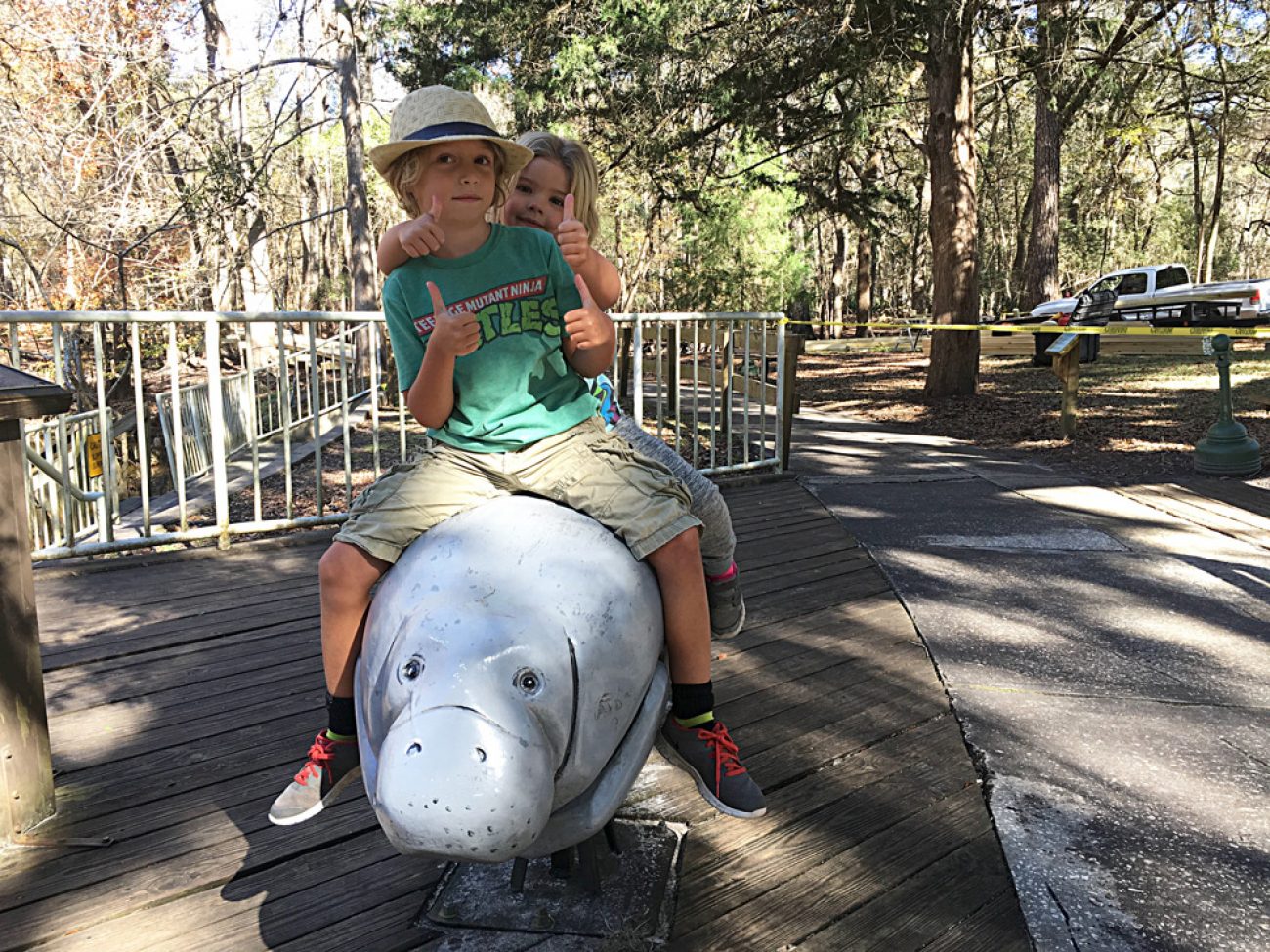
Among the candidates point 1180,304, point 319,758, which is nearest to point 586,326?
point 319,758

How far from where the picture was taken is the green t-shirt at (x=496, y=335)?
2262mm

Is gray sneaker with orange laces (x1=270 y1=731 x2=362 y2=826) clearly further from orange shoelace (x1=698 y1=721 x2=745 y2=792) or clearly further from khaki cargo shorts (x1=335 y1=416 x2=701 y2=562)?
orange shoelace (x1=698 y1=721 x2=745 y2=792)

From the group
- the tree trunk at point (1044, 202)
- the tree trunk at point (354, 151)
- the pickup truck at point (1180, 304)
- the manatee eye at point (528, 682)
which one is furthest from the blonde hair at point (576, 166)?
the pickup truck at point (1180, 304)

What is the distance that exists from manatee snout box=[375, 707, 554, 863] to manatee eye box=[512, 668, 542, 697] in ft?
0.26

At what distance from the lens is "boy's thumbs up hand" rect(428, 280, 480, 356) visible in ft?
6.74

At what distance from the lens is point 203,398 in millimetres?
13406

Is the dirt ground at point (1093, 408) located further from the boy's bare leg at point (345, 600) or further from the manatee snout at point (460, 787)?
the manatee snout at point (460, 787)

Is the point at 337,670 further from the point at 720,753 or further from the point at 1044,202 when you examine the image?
the point at 1044,202

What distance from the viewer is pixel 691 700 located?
2230 millimetres

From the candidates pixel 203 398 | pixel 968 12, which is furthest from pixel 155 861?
pixel 968 12

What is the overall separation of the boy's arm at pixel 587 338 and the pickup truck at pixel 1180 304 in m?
20.9

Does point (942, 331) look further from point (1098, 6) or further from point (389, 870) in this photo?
point (389, 870)

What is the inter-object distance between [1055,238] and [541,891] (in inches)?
822

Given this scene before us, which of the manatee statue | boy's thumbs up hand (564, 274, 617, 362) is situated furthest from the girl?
the manatee statue
